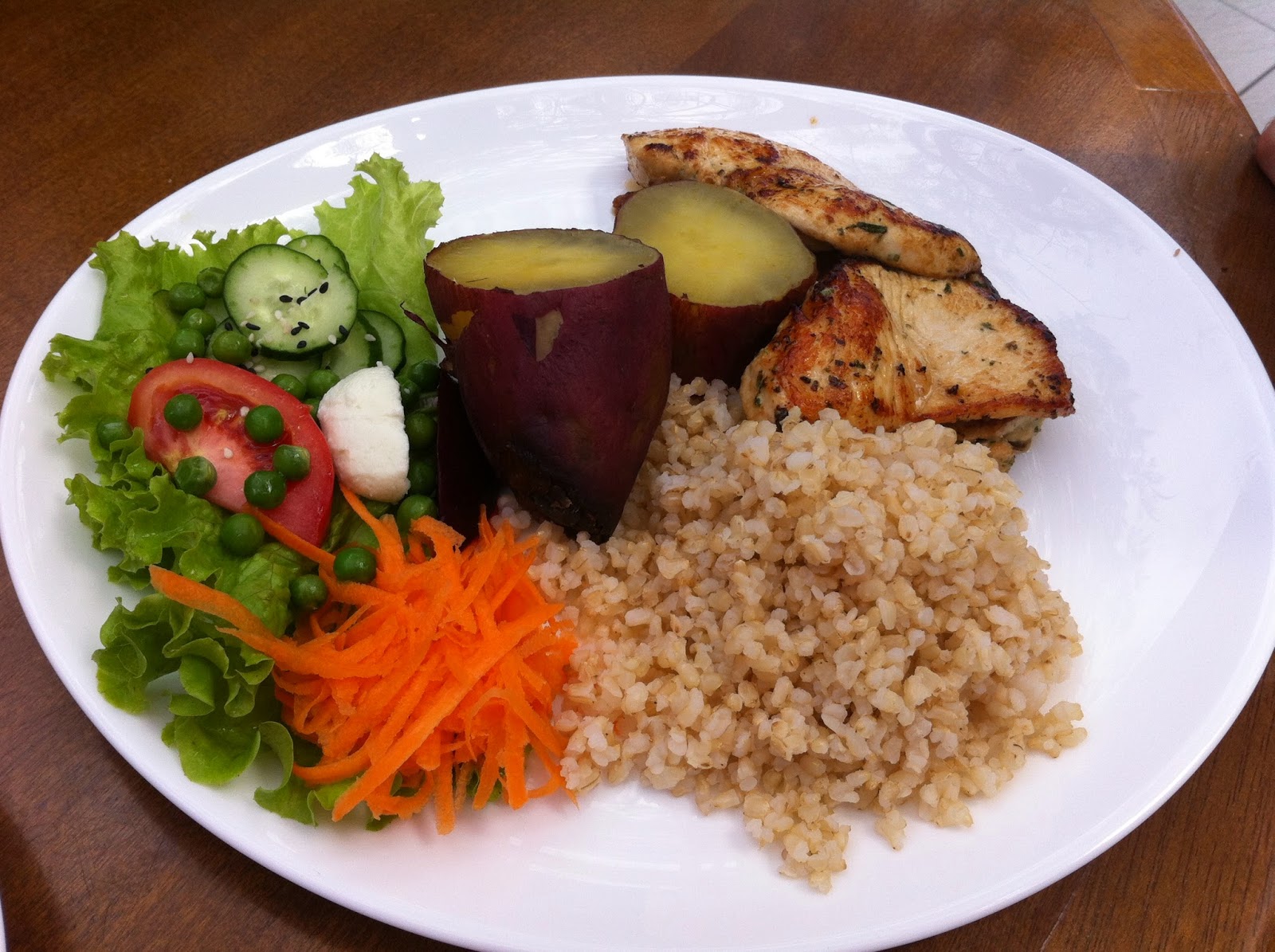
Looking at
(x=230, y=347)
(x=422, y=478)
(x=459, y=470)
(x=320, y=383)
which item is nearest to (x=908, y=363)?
(x=459, y=470)

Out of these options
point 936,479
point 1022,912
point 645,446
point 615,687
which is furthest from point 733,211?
point 1022,912

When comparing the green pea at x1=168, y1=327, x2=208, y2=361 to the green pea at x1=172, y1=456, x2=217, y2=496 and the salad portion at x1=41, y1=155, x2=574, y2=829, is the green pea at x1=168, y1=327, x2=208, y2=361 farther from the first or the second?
the green pea at x1=172, y1=456, x2=217, y2=496

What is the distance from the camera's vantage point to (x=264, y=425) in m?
2.18

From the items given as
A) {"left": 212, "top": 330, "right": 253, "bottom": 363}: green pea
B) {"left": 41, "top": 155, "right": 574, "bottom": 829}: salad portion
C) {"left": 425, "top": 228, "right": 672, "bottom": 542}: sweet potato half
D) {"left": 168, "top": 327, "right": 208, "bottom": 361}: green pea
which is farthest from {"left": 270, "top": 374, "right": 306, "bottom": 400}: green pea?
{"left": 425, "top": 228, "right": 672, "bottom": 542}: sweet potato half

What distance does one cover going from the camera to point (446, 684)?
1947 mm

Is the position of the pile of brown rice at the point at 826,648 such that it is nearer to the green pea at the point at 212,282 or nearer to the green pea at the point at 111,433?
the green pea at the point at 111,433

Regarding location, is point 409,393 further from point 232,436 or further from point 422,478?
point 232,436

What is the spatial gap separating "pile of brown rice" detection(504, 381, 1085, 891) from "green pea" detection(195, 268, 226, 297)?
1.32 metres

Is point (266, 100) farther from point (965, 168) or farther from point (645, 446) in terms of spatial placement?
point (965, 168)

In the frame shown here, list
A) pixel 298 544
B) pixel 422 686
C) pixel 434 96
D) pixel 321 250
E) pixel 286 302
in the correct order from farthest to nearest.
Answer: pixel 434 96 < pixel 321 250 < pixel 286 302 < pixel 298 544 < pixel 422 686

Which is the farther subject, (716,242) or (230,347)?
(716,242)

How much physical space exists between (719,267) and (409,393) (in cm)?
93

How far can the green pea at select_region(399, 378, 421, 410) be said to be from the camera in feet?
8.17

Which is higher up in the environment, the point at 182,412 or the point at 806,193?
the point at 806,193
